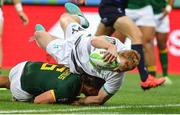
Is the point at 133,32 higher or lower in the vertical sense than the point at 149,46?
higher

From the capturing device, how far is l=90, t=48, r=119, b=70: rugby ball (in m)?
7.70

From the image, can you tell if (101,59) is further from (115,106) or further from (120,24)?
(120,24)

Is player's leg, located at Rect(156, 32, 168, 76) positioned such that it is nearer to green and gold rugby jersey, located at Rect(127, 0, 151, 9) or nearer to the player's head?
green and gold rugby jersey, located at Rect(127, 0, 151, 9)

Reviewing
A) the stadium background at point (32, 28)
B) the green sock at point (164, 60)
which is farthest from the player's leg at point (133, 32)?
the stadium background at point (32, 28)

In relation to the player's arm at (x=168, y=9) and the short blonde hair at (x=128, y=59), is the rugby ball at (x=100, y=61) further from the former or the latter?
the player's arm at (x=168, y=9)

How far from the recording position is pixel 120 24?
11.5 metres

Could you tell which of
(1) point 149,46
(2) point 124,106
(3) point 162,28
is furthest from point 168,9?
(2) point 124,106

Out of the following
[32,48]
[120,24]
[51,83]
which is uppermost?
[51,83]

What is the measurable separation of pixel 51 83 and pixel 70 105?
31 cm

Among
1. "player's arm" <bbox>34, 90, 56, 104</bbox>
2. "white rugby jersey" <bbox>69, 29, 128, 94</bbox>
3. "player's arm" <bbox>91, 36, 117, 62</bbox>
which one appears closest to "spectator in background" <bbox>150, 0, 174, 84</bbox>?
"white rugby jersey" <bbox>69, 29, 128, 94</bbox>

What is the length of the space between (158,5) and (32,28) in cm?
385

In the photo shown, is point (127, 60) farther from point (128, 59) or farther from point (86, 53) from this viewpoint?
point (86, 53)

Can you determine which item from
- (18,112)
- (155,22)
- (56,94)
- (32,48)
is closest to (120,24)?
(155,22)

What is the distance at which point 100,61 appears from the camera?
25.4 ft
